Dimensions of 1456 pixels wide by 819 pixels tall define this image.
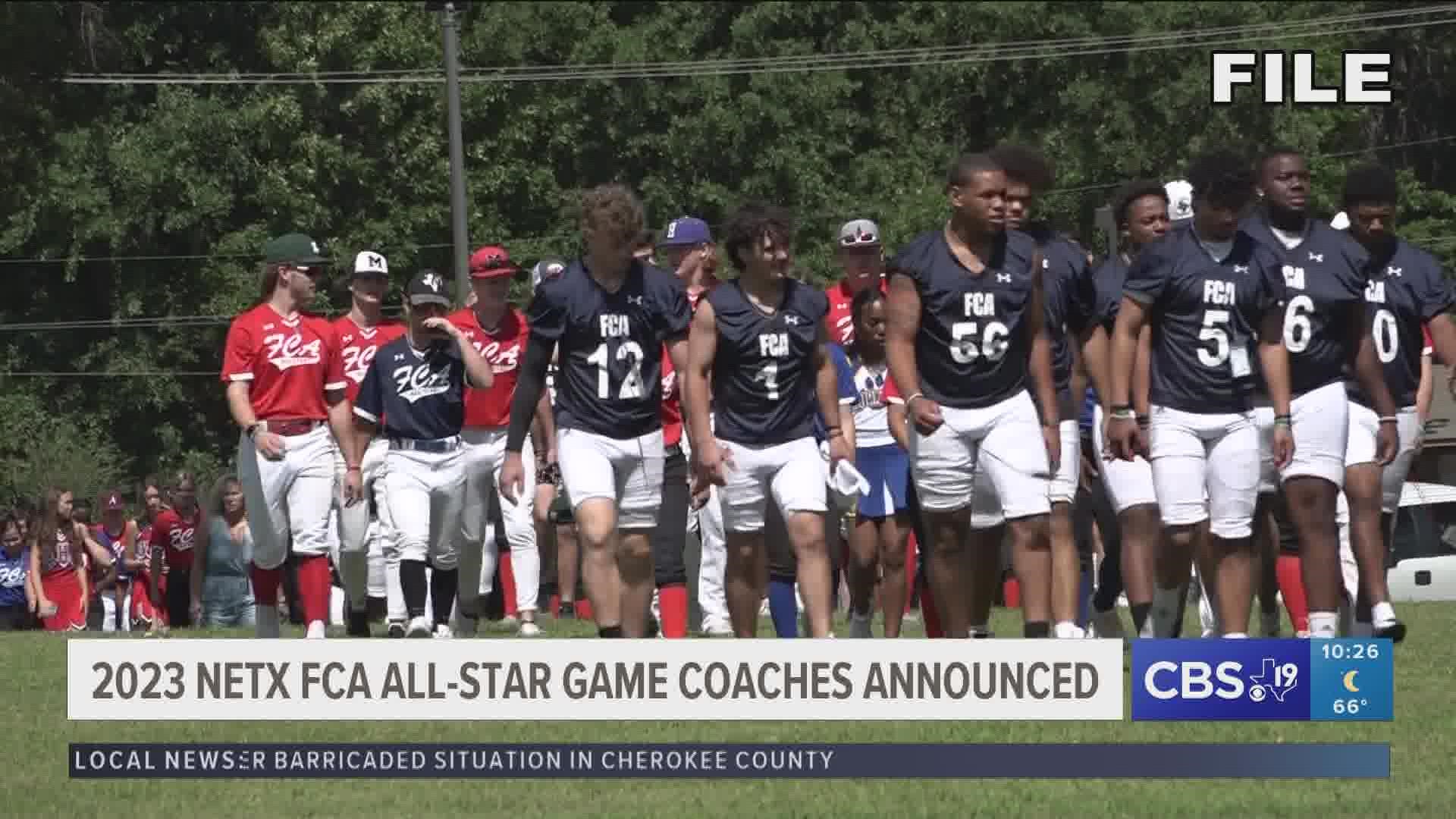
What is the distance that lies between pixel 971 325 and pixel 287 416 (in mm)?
4617

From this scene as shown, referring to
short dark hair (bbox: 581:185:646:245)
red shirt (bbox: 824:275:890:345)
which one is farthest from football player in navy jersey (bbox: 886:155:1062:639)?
red shirt (bbox: 824:275:890:345)

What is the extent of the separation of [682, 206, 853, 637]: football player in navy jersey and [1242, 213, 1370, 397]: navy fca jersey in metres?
1.99

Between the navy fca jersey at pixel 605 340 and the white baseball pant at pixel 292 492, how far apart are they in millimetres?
2811

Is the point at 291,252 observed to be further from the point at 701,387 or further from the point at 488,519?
the point at 701,387

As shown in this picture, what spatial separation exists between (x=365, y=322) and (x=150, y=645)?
716 centimetres

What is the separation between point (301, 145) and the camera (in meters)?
53.0

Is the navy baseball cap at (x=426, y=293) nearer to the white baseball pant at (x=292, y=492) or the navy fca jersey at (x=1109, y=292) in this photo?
the white baseball pant at (x=292, y=492)

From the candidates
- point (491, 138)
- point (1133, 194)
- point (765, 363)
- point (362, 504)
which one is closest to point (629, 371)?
point (765, 363)

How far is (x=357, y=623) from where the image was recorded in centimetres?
1800

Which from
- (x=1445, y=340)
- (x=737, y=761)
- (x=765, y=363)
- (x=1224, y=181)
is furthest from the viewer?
(x=1445, y=340)

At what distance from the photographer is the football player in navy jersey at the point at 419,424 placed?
17.2 m

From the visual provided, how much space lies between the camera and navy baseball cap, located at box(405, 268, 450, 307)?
17.3m

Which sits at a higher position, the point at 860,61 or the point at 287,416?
the point at 860,61

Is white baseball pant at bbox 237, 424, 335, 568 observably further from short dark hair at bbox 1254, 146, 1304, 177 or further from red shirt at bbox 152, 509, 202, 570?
red shirt at bbox 152, 509, 202, 570
